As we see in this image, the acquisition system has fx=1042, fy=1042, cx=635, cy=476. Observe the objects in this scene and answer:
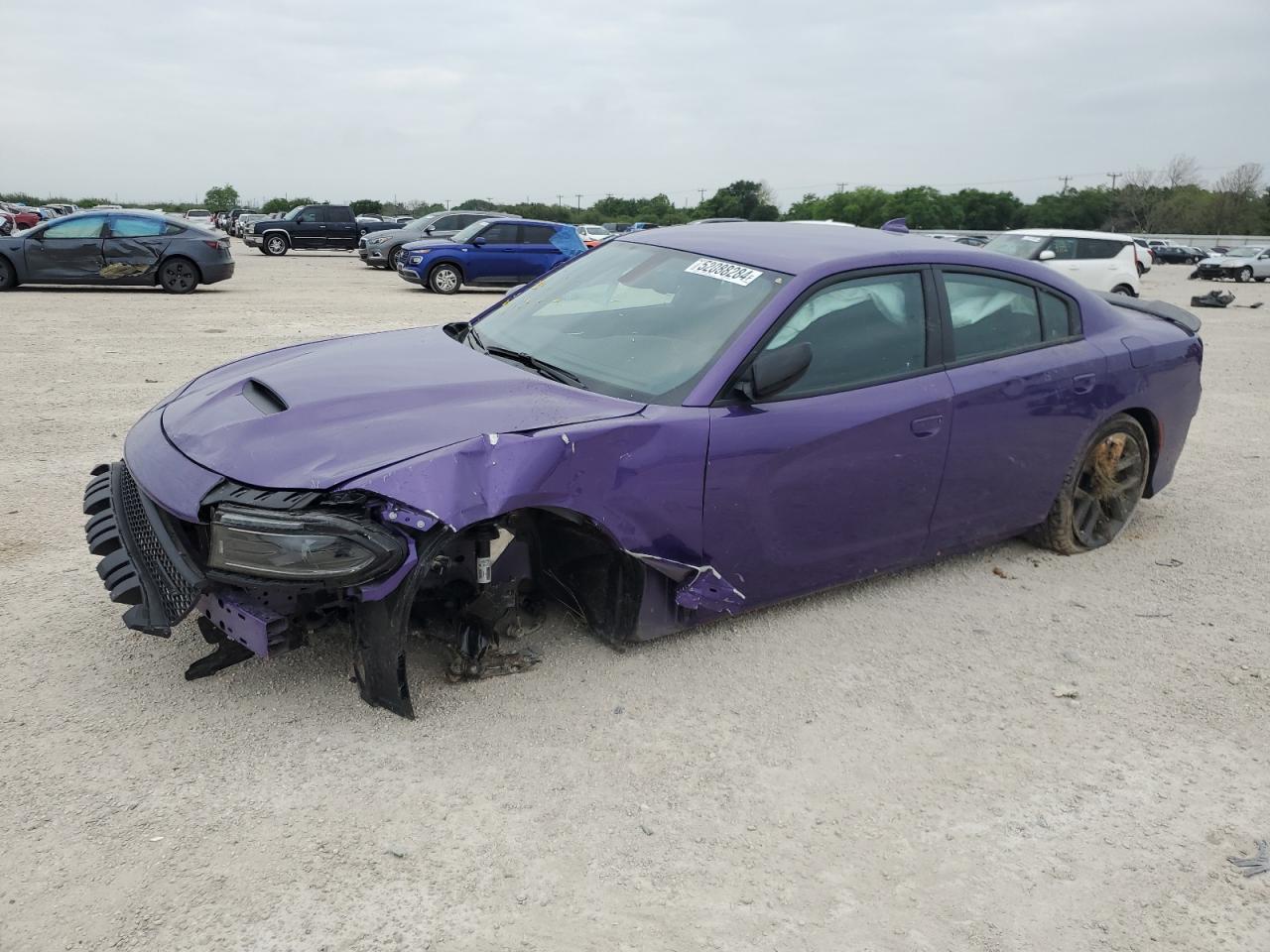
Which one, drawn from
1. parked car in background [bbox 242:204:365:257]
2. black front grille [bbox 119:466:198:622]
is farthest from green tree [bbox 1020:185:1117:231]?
black front grille [bbox 119:466:198:622]

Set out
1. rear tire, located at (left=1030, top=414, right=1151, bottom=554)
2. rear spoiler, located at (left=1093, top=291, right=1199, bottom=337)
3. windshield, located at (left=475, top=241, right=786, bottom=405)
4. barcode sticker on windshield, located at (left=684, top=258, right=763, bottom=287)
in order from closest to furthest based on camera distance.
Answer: windshield, located at (left=475, top=241, right=786, bottom=405) → barcode sticker on windshield, located at (left=684, top=258, right=763, bottom=287) → rear tire, located at (left=1030, top=414, right=1151, bottom=554) → rear spoiler, located at (left=1093, top=291, right=1199, bottom=337)

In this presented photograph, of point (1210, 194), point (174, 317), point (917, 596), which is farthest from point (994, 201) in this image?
point (917, 596)

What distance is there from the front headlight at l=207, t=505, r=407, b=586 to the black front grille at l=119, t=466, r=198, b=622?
0.25 metres

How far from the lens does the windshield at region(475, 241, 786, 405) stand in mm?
3715

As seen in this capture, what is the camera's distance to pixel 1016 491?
4.59 metres

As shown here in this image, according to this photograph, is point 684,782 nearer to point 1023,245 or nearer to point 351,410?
point 351,410

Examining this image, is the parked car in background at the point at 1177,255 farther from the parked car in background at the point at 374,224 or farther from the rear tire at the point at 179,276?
the rear tire at the point at 179,276

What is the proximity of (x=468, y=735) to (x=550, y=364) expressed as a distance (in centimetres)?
142

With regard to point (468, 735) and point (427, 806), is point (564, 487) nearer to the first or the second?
point (468, 735)

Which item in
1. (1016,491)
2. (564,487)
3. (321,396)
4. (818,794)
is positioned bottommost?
(818,794)

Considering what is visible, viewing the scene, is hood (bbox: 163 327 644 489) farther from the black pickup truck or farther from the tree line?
the tree line

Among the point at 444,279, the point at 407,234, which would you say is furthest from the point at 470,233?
the point at 407,234

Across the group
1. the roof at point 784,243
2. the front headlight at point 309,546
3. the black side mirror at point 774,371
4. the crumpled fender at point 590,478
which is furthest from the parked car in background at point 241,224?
the front headlight at point 309,546

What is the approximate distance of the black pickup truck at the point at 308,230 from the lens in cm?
3338
